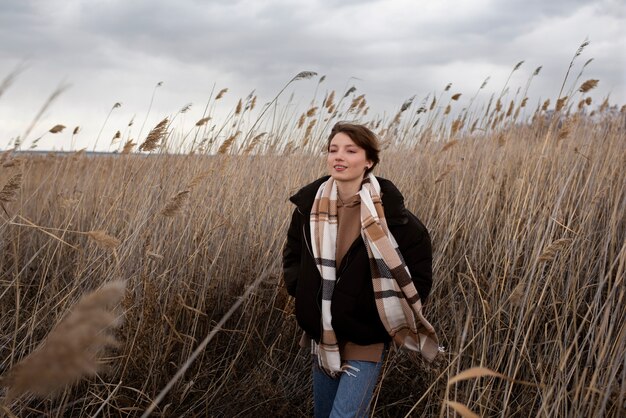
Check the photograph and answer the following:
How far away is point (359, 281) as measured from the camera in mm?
2072

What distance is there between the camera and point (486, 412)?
7.18 feet

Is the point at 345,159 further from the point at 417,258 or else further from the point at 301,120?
the point at 301,120

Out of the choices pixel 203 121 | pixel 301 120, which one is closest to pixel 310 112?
pixel 301 120

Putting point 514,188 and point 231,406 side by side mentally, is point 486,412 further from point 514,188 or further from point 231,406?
point 514,188

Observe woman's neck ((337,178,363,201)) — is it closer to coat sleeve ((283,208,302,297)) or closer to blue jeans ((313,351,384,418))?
coat sleeve ((283,208,302,297))

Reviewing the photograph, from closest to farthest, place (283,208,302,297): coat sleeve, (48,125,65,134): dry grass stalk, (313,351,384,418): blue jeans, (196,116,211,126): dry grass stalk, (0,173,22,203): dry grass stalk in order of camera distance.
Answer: (0,173,22,203): dry grass stalk, (313,351,384,418): blue jeans, (283,208,302,297): coat sleeve, (48,125,65,134): dry grass stalk, (196,116,211,126): dry grass stalk

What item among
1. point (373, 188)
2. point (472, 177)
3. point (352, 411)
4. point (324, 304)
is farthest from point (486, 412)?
point (472, 177)

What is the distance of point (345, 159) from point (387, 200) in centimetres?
22

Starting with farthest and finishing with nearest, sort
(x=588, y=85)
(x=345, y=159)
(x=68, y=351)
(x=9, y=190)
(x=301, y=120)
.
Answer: (x=301, y=120) < (x=588, y=85) < (x=345, y=159) < (x=9, y=190) < (x=68, y=351)

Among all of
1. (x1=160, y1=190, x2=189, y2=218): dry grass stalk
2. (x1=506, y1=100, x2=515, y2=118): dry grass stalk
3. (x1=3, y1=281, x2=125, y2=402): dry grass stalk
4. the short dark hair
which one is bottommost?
(x1=3, y1=281, x2=125, y2=402): dry grass stalk

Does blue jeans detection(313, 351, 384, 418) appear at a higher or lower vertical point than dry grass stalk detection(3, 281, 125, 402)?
lower

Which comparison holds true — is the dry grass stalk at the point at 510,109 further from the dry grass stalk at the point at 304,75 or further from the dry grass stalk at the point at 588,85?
the dry grass stalk at the point at 304,75

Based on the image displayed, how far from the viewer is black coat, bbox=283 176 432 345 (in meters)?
2.03

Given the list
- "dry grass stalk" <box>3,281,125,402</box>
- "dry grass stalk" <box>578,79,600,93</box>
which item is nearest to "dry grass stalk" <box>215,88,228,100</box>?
"dry grass stalk" <box>578,79,600,93</box>
